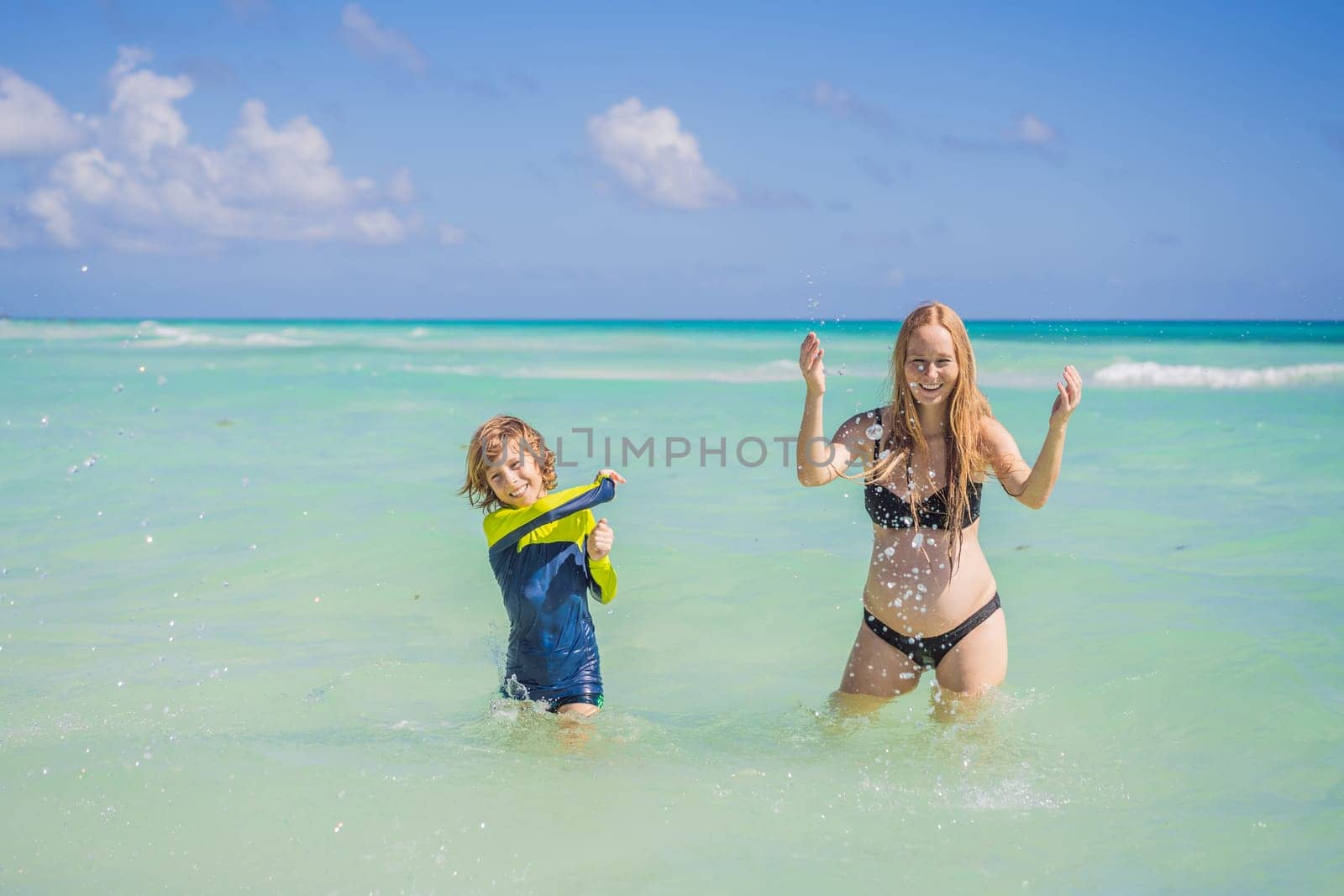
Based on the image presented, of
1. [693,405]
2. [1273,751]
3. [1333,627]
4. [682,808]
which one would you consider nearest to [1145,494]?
[1333,627]

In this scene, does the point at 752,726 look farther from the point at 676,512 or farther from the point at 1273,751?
the point at 676,512

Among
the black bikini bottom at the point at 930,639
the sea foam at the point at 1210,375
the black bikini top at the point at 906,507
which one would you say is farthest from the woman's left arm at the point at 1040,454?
the sea foam at the point at 1210,375

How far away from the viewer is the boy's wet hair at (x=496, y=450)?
3.87 metres

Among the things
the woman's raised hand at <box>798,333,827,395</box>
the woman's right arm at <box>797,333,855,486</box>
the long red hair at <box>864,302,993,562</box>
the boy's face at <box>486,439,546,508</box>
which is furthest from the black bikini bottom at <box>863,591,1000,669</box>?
the boy's face at <box>486,439,546,508</box>

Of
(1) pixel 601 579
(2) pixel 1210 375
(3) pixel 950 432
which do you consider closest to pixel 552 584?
Result: (1) pixel 601 579

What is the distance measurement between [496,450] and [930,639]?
1.66 m

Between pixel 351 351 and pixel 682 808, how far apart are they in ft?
97.5

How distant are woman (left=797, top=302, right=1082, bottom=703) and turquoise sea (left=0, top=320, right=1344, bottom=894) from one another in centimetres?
21

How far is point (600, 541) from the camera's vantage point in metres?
3.72

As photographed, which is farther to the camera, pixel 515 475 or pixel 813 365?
pixel 515 475

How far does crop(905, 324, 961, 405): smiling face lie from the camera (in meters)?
3.65

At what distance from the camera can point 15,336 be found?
36469 millimetres

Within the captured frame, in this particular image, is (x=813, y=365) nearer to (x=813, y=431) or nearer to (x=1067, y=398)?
(x=813, y=431)

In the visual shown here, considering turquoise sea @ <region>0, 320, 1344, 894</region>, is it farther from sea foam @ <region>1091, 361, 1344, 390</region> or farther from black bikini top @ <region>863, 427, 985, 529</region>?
sea foam @ <region>1091, 361, 1344, 390</region>
